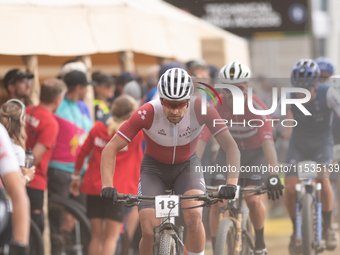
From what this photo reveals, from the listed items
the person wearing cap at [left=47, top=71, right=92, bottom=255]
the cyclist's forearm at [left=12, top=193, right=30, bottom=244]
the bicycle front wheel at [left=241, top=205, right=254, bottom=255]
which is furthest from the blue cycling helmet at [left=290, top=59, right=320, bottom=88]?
the cyclist's forearm at [left=12, top=193, right=30, bottom=244]

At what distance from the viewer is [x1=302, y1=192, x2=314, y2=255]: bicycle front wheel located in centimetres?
708

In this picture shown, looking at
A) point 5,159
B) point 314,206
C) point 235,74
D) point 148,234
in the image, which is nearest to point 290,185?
point 314,206

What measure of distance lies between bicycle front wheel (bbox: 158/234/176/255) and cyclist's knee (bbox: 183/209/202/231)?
448 millimetres

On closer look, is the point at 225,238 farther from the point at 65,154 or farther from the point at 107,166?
the point at 65,154

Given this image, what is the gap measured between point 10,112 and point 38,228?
183cm

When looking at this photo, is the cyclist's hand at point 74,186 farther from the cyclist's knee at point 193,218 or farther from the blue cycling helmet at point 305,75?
the blue cycling helmet at point 305,75

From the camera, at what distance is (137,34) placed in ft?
32.9

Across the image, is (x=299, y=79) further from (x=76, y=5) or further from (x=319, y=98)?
(x=76, y=5)

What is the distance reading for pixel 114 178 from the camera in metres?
7.04

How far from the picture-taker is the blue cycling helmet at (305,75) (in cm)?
678

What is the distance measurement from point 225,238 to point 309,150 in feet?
5.85

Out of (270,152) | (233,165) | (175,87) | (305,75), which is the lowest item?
(233,165)

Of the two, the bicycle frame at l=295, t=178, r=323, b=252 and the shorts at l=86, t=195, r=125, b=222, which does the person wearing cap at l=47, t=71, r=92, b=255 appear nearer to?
the shorts at l=86, t=195, r=125, b=222

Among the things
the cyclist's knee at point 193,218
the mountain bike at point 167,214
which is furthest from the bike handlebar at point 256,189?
the mountain bike at point 167,214
